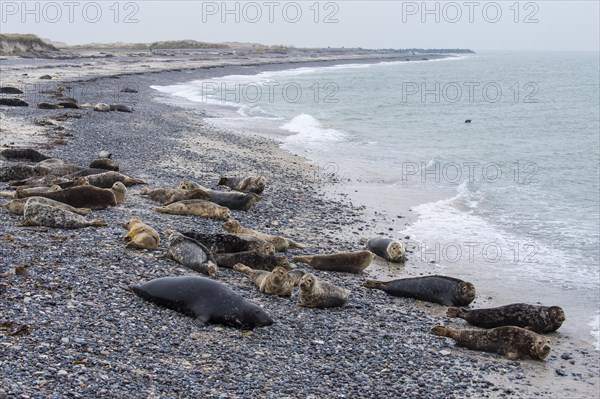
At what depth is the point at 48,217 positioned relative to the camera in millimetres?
9562

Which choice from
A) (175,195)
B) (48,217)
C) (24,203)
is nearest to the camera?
(48,217)

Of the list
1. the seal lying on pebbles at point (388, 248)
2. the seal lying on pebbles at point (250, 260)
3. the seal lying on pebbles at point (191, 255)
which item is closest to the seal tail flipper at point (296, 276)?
the seal lying on pebbles at point (250, 260)

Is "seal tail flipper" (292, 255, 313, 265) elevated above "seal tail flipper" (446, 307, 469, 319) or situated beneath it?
elevated above

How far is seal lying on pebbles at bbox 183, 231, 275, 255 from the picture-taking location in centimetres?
977

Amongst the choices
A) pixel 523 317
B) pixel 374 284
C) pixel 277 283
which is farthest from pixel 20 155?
pixel 523 317

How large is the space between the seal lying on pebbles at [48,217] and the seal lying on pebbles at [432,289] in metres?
4.28

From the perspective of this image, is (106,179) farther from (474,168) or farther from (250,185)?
(474,168)

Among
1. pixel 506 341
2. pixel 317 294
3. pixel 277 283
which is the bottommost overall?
pixel 506 341

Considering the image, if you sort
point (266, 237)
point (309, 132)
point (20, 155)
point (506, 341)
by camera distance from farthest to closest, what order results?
point (309, 132)
point (20, 155)
point (266, 237)
point (506, 341)

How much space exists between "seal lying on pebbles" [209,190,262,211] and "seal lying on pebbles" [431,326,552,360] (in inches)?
211

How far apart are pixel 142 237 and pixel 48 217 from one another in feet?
4.86

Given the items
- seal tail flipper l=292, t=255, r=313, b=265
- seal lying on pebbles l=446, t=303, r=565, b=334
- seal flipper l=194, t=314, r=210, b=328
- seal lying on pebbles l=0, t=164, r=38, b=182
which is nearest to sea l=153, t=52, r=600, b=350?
seal lying on pebbles l=446, t=303, r=565, b=334

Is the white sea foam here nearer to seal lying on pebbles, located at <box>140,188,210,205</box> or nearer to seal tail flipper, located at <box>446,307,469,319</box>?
seal tail flipper, located at <box>446,307,469,319</box>

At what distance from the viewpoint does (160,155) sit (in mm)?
17656
